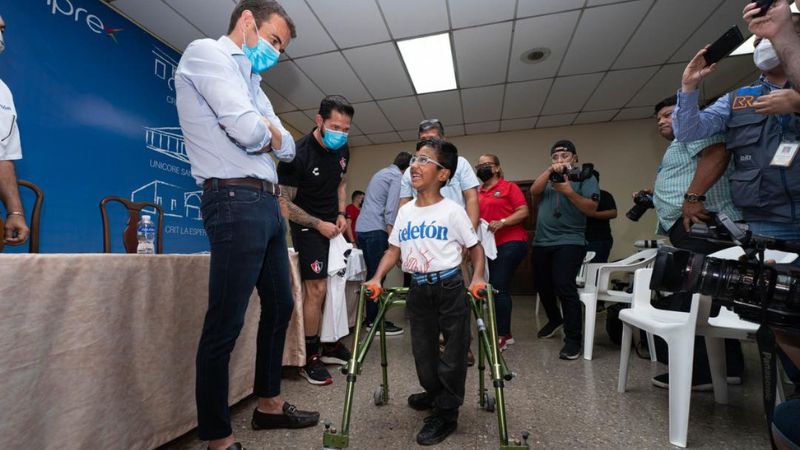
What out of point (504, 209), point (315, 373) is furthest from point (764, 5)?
point (315, 373)

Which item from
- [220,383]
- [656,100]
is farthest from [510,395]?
[656,100]

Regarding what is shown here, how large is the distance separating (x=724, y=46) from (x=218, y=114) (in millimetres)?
1747

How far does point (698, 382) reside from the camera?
1658 millimetres

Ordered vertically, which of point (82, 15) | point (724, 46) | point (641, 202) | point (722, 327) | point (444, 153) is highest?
point (82, 15)

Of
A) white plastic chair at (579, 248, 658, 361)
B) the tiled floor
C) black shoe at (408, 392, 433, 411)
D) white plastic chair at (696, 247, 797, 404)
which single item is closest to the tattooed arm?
the tiled floor

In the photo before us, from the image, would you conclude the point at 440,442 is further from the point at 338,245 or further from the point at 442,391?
the point at 338,245

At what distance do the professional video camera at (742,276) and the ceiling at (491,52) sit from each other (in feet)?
9.39

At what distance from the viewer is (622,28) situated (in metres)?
3.24

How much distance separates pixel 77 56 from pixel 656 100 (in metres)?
6.55

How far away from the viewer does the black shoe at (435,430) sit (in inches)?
46.1

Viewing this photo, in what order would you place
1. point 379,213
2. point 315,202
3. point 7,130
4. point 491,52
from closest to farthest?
1. point 7,130
2. point 315,202
3. point 379,213
4. point 491,52

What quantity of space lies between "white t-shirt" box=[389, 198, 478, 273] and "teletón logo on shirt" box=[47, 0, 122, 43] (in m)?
3.23

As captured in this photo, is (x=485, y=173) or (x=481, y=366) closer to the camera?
(x=481, y=366)

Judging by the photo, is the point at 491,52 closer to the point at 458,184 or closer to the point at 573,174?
the point at 573,174
